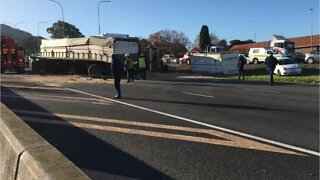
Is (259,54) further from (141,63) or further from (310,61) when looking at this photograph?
(141,63)

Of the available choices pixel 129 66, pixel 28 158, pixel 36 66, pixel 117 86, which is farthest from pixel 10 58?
pixel 28 158

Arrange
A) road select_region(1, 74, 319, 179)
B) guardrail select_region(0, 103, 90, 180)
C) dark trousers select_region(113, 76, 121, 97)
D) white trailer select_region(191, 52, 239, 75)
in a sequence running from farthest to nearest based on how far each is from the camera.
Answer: white trailer select_region(191, 52, 239, 75)
dark trousers select_region(113, 76, 121, 97)
road select_region(1, 74, 319, 179)
guardrail select_region(0, 103, 90, 180)

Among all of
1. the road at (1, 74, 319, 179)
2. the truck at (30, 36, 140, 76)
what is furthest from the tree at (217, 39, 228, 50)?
the road at (1, 74, 319, 179)

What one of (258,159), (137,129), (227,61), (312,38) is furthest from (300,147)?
(312,38)

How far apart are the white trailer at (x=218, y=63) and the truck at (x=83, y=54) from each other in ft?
43.6

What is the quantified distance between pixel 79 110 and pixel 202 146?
6102mm

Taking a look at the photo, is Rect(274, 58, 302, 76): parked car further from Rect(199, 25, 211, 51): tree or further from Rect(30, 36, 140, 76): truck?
Rect(199, 25, 211, 51): tree

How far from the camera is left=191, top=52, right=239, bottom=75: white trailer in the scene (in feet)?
149

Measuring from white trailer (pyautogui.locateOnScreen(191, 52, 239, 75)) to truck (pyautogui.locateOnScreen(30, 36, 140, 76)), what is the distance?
13277mm

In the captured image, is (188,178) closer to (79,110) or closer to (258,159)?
(258,159)

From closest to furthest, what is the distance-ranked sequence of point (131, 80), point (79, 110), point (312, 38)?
point (79, 110)
point (131, 80)
point (312, 38)

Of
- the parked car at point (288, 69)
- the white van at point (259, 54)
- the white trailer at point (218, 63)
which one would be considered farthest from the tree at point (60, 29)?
the parked car at point (288, 69)

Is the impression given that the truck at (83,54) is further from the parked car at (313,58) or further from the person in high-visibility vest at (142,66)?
the parked car at (313,58)

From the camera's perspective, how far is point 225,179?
6.49 meters
